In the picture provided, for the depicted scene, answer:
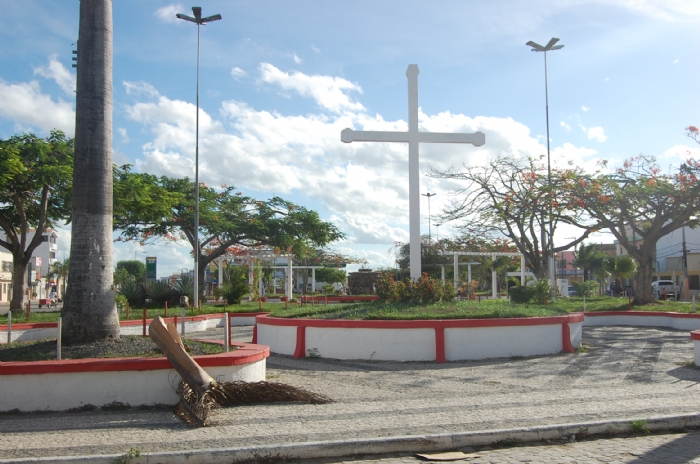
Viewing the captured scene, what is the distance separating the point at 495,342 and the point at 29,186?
52.3ft

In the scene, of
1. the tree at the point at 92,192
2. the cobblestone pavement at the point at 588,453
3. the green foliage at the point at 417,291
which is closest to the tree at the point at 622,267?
the green foliage at the point at 417,291

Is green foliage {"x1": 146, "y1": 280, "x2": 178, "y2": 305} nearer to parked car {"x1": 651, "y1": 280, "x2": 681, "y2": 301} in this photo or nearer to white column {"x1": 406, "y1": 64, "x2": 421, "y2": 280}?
white column {"x1": 406, "y1": 64, "x2": 421, "y2": 280}

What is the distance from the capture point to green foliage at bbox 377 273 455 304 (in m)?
13.2

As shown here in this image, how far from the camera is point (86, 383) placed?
7.14 meters

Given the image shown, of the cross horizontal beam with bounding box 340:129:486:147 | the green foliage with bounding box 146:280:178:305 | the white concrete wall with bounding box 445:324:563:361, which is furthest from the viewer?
the green foliage with bounding box 146:280:178:305

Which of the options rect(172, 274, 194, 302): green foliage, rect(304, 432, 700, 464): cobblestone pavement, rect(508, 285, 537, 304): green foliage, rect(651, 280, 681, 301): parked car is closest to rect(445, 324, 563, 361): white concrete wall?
rect(304, 432, 700, 464): cobblestone pavement

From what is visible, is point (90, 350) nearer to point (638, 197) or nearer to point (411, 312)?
point (411, 312)

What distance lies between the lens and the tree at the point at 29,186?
19047 mm

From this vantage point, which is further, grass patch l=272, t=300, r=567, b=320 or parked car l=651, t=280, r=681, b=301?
parked car l=651, t=280, r=681, b=301

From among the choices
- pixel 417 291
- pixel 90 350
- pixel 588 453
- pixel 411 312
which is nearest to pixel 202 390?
pixel 90 350

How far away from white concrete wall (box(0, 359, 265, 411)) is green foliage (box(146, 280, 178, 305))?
19039mm

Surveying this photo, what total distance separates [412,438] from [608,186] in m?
17.0

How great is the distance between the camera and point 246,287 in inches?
1061

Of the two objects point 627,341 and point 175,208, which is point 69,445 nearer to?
point 627,341
